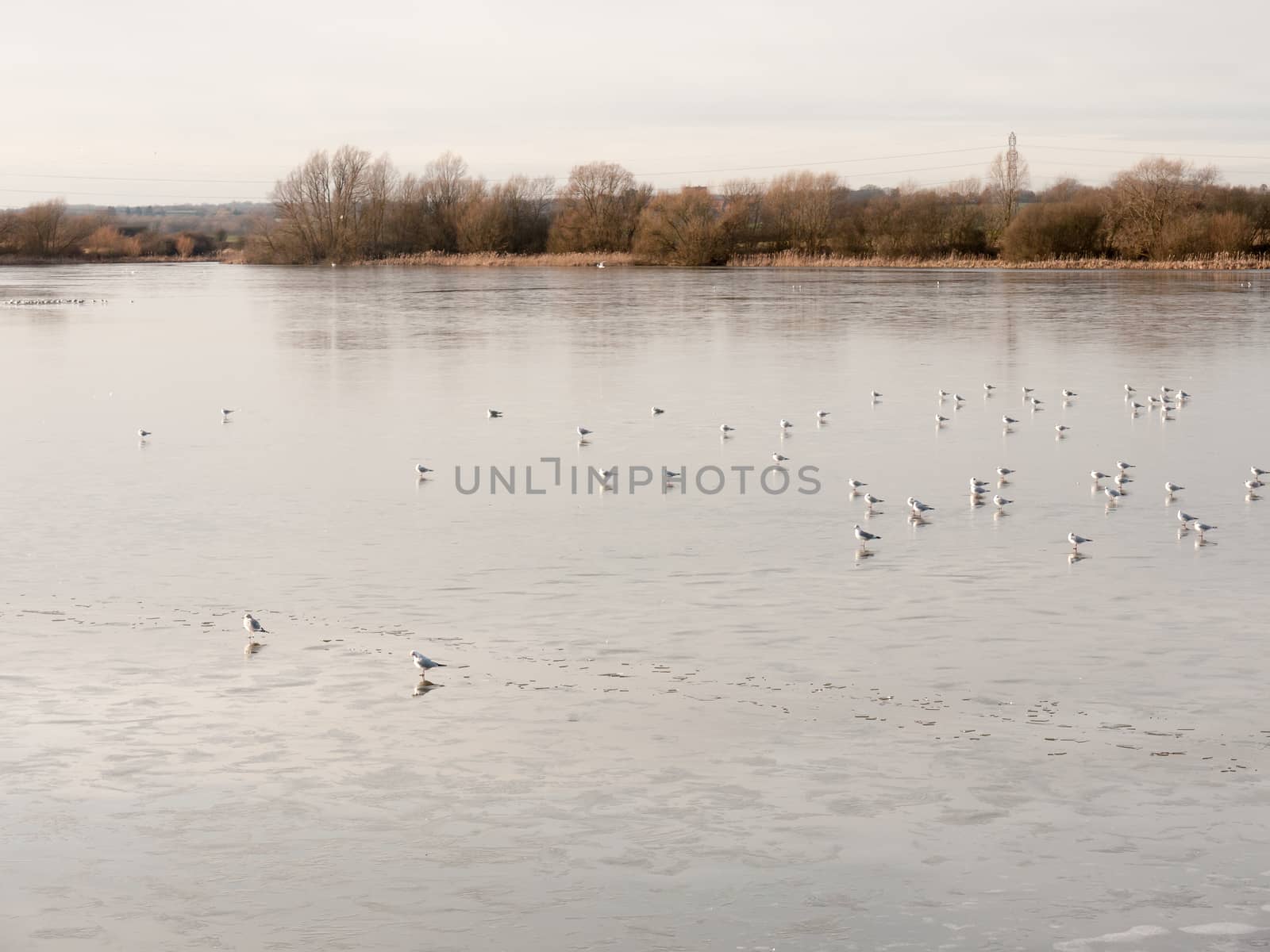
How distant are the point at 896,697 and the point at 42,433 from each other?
500 inches

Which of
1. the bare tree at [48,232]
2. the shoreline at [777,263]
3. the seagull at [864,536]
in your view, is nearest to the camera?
the seagull at [864,536]

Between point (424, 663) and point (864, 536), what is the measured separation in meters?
4.36

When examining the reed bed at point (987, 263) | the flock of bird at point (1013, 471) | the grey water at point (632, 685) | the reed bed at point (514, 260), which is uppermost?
the reed bed at point (514, 260)

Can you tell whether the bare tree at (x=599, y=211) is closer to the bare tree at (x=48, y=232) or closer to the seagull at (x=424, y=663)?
the bare tree at (x=48, y=232)

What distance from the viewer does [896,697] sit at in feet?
24.0

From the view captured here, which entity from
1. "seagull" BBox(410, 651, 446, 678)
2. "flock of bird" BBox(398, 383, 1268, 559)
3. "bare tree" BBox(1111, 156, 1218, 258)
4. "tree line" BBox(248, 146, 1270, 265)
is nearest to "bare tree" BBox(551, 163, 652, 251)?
"tree line" BBox(248, 146, 1270, 265)

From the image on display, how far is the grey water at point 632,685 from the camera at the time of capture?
5223 mm

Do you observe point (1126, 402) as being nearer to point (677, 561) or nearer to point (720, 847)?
point (677, 561)

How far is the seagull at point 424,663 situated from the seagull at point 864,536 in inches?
Result: 164

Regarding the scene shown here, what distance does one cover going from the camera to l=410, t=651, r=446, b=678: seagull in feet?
25.1

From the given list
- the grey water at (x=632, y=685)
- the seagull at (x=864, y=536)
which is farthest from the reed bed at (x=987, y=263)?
the seagull at (x=864, y=536)

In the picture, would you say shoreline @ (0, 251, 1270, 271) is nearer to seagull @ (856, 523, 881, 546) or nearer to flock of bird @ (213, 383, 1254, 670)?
flock of bird @ (213, 383, 1254, 670)

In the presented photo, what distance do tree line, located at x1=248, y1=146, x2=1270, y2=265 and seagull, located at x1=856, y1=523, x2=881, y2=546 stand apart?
197 ft

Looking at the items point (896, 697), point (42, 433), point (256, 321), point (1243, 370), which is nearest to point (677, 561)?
point (896, 697)
